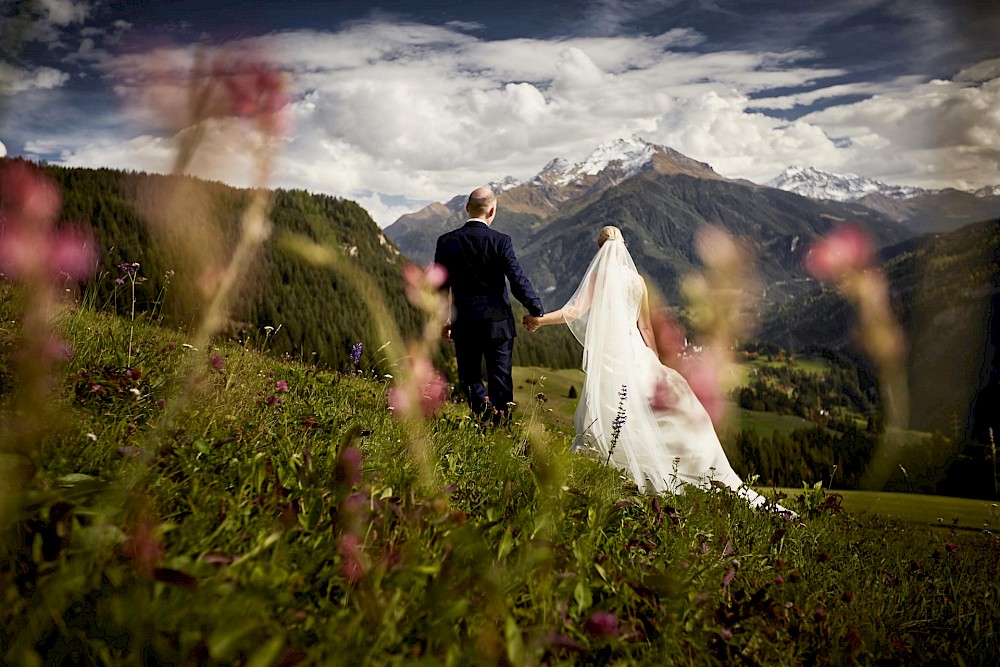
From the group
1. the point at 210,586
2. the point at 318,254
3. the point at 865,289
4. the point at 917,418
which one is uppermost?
the point at 318,254

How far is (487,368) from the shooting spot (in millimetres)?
8328

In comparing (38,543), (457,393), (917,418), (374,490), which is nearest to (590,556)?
(374,490)

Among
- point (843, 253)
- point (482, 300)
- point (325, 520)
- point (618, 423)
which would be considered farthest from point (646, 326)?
point (325, 520)

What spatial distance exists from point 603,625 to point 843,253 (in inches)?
122

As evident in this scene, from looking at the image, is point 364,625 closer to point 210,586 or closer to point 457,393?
point 210,586

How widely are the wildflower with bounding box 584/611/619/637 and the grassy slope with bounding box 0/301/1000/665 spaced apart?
0.01m

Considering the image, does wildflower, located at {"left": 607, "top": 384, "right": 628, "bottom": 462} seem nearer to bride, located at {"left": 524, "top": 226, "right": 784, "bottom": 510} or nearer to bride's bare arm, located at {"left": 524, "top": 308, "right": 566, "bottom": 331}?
bride, located at {"left": 524, "top": 226, "right": 784, "bottom": 510}

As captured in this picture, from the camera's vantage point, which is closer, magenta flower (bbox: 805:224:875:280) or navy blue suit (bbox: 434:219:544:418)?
magenta flower (bbox: 805:224:875:280)

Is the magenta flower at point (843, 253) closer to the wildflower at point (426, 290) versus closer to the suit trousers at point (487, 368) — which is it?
the wildflower at point (426, 290)

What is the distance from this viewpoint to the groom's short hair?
819 cm

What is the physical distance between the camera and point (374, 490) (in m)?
2.84

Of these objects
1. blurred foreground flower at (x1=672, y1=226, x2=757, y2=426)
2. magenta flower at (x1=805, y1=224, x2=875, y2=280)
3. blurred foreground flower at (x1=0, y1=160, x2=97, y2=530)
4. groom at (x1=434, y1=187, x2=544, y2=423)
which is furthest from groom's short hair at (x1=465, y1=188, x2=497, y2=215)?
blurred foreground flower at (x1=0, y1=160, x2=97, y2=530)

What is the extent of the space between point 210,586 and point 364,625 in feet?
1.78

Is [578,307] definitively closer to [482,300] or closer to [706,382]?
[482,300]
